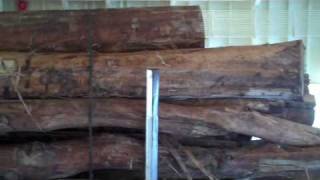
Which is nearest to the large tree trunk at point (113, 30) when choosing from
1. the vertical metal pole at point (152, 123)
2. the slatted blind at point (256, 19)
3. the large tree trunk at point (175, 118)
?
the large tree trunk at point (175, 118)

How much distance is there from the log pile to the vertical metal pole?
0.76 ft

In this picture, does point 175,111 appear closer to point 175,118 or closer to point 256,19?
point 175,118

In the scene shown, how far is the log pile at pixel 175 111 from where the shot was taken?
8.79 ft

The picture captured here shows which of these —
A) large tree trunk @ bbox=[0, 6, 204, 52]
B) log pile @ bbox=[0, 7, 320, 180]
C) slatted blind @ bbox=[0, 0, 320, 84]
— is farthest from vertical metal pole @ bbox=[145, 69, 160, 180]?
slatted blind @ bbox=[0, 0, 320, 84]

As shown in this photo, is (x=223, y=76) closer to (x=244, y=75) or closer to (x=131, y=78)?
(x=244, y=75)

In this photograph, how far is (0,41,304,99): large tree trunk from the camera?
2676 mm

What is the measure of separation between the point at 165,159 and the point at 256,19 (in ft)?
30.5

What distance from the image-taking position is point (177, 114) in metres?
2.67

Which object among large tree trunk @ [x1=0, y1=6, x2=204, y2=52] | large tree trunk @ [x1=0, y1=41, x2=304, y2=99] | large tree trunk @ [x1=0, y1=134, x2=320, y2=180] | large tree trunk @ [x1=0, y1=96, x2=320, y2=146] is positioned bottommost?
large tree trunk @ [x1=0, y1=134, x2=320, y2=180]

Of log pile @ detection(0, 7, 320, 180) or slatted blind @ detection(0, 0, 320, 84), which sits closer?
log pile @ detection(0, 7, 320, 180)

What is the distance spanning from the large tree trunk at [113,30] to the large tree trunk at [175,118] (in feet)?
1.33

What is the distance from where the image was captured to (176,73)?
2.73m

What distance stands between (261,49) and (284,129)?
481 millimetres

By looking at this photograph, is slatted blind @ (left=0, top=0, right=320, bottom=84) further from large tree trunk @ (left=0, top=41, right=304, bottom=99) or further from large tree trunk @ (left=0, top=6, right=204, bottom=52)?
large tree trunk @ (left=0, top=41, right=304, bottom=99)
